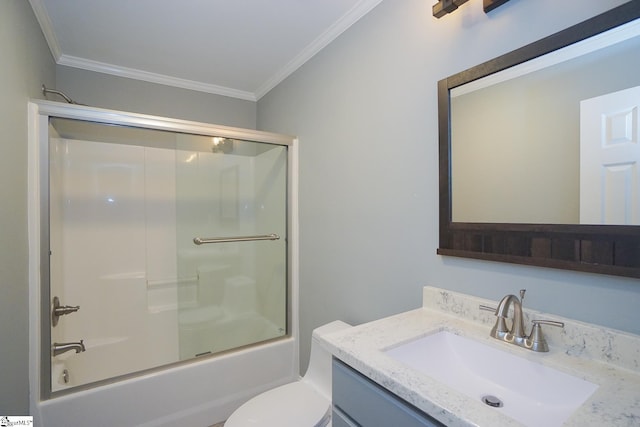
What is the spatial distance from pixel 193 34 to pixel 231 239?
139cm

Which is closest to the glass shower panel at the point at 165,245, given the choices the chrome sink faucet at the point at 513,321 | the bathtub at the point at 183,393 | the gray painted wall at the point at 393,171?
the bathtub at the point at 183,393

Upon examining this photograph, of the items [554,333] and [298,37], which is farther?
[298,37]

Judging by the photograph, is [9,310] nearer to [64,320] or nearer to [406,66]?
[64,320]

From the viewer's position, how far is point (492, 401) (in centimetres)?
85

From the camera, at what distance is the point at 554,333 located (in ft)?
2.94

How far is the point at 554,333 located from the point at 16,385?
2.09 meters

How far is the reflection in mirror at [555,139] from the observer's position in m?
0.78

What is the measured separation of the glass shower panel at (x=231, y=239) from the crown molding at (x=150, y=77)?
1.93 ft

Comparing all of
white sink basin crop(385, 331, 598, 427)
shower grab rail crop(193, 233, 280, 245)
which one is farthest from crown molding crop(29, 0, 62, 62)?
white sink basin crop(385, 331, 598, 427)

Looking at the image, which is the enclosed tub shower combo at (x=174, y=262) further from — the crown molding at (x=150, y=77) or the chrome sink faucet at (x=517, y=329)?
the chrome sink faucet at (x=517, y=329)

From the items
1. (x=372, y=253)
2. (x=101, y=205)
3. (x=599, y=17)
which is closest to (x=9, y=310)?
(x=101, y=205)

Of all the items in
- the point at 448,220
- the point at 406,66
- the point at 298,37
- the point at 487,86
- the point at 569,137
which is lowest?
the point at 448,220

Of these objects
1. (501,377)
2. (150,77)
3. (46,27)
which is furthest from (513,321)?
(150,77)

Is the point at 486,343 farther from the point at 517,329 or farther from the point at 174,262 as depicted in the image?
the point at 174,262
